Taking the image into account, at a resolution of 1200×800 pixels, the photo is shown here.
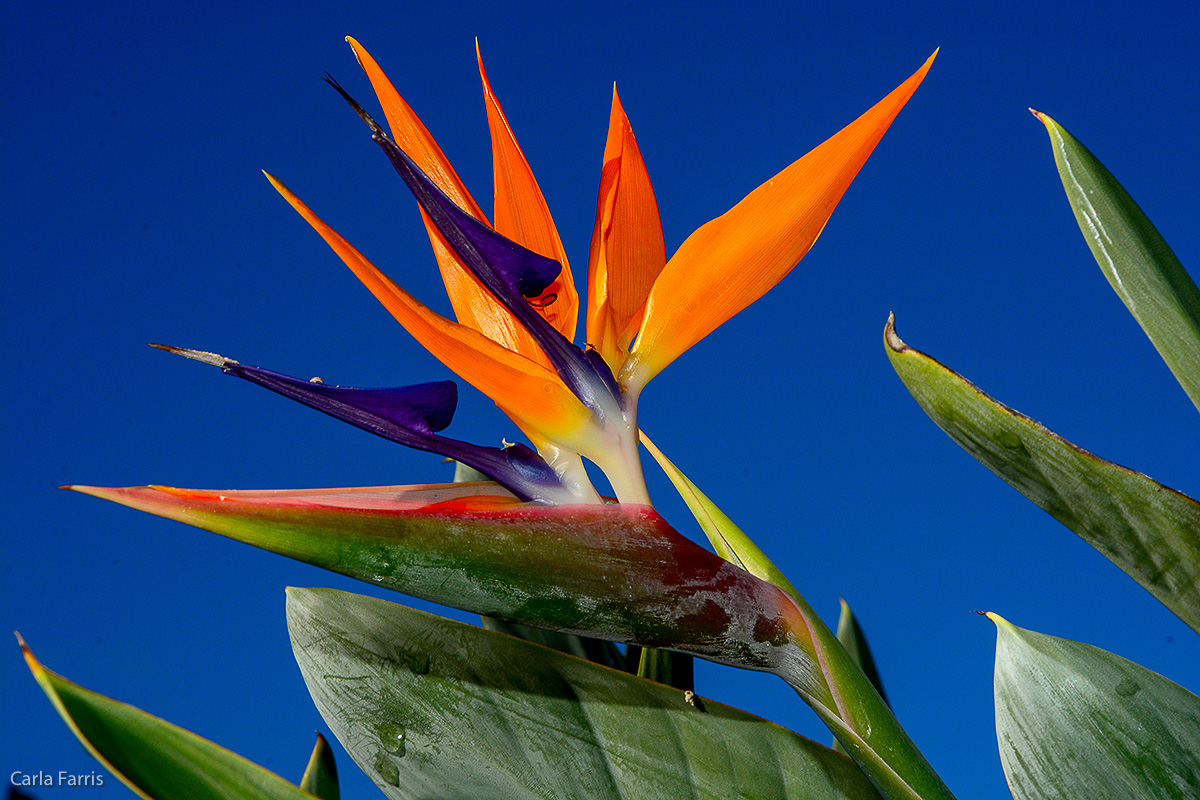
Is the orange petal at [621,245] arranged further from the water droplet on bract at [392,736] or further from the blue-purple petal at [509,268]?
the water droplet on bract at [392,736]

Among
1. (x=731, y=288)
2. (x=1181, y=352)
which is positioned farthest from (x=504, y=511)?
(x=1181, y=352)

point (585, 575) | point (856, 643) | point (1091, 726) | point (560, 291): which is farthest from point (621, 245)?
point (856, 643)

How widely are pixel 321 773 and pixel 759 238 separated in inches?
14.7

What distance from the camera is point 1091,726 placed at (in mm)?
321

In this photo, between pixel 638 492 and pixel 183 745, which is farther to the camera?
pixel 638 492

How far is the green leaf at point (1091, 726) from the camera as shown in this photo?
317 millimetres

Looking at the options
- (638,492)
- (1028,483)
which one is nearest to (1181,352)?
(1028,483)

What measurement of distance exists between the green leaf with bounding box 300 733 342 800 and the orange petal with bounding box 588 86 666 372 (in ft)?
0.89

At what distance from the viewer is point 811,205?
13.3 inches

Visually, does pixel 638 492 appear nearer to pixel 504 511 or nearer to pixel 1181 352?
pixel 504 511

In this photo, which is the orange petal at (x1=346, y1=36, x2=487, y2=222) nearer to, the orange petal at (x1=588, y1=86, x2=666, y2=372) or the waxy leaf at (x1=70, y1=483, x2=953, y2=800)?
the orange petal at (x1=588, y1=86, x2=666, y2=372)

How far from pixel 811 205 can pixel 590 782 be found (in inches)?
9.7

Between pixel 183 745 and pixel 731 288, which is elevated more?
pixel 731 288

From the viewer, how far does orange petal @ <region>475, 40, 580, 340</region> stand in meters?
0.43
